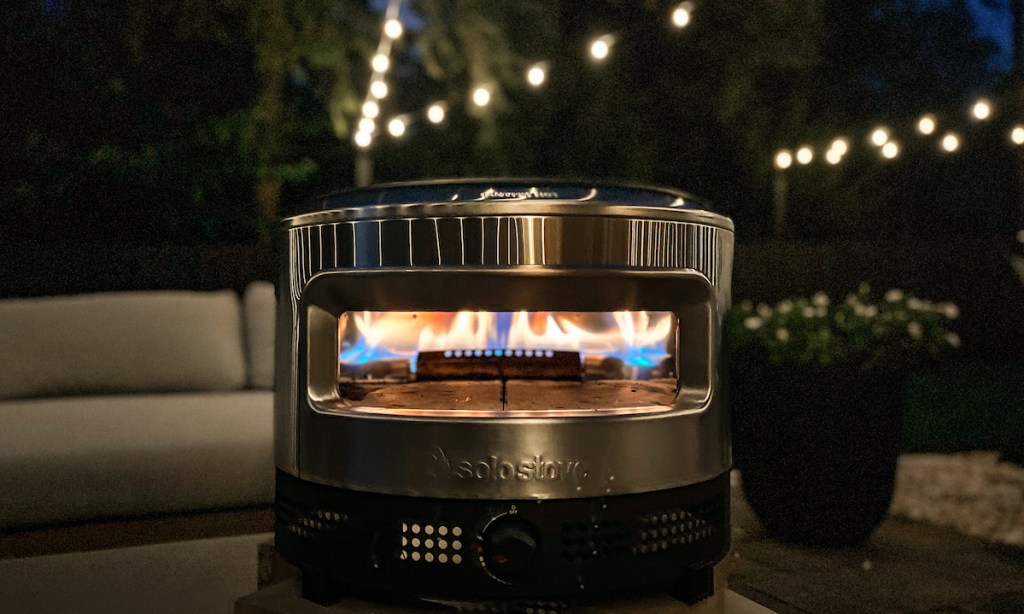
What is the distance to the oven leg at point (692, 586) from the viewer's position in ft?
3.48

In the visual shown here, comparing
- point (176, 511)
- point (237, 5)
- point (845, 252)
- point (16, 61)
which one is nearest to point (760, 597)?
point (176, 511)

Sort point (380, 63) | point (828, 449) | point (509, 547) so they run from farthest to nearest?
point (380, 63) < point (828, 449) < point (509, 547)

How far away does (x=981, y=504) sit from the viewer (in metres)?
2.46

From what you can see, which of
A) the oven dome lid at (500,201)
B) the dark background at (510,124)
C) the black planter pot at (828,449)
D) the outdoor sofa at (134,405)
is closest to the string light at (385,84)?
the dark background at (510,124)

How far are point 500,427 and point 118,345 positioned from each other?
179cm

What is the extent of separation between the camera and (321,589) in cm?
104

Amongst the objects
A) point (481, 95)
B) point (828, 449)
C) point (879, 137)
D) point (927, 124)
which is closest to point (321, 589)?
point (828, 449)

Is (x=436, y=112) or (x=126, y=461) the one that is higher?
(x=436, y=112)

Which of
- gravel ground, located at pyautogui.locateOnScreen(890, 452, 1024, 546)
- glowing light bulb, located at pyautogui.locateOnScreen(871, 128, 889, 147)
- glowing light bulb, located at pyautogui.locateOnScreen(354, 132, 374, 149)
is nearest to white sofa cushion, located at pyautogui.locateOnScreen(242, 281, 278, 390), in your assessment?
glowing light bulb, located at pyautogui.locateOnScreen(354, 132, 374, 149)

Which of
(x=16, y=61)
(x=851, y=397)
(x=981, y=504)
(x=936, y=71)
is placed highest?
(x=936, y=71)

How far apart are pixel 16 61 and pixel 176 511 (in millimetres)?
2281

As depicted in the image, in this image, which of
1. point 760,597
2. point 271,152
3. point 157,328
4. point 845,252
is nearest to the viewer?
point 760,597

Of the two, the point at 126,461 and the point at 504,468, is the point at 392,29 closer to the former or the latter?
the point at 126,461

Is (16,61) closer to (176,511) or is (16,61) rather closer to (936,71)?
(176,511)
